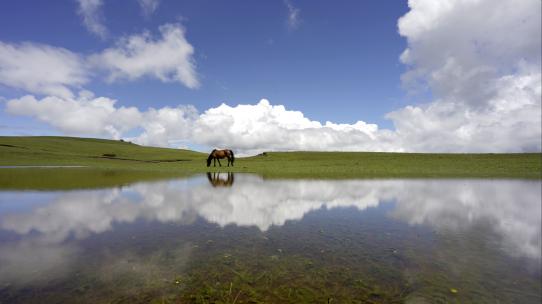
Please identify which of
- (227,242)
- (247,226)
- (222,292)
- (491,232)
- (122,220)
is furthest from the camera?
(122,220)

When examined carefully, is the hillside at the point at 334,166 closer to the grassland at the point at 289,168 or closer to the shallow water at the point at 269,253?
the grassland at the point at 289,168

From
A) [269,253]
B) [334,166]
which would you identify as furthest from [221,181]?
[334,166]

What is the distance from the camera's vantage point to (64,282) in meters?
6.07

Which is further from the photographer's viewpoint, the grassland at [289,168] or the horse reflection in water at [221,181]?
the grassland at [289,168]

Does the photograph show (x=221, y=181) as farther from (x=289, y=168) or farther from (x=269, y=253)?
(x=289, y=168)

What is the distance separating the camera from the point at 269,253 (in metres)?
7.88

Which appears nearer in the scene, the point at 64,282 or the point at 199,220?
the point at 64,282

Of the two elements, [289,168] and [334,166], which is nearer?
[289,168]

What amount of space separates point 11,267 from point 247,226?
21.8 feet

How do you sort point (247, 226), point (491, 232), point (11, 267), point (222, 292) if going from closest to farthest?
point (222, 292) < point (11, 267) < point (491, 232) < point (247, 226)

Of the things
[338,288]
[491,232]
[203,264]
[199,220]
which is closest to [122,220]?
[199,220]

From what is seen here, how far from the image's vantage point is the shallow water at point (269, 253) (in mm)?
5676

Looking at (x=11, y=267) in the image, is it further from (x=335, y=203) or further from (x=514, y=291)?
(x=335, y=203)

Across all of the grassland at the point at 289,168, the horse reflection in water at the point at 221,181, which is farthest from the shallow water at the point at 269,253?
the grassland at the point at 289,168
